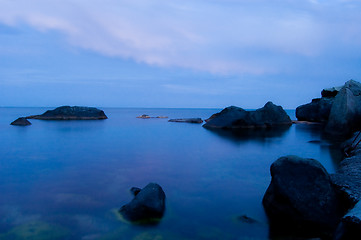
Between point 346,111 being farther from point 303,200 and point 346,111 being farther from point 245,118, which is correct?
point 303,200

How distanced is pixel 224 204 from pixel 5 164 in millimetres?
11065

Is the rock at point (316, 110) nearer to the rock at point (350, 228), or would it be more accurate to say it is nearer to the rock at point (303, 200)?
the rock at point (303, 200)

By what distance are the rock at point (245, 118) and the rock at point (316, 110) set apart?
7.04m

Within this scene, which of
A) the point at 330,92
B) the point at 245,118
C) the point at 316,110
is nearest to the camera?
the point at 245,118

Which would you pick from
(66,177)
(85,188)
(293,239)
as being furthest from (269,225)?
(66,177)

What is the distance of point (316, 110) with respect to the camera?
4178 cm

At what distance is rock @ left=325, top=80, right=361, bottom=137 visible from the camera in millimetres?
22484

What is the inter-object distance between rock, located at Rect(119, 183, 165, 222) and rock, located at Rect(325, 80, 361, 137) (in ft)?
72.4

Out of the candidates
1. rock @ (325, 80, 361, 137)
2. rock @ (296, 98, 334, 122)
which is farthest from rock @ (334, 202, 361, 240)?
rock @ (296, 98, 334, 122)

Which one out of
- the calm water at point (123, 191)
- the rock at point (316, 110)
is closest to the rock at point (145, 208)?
the calm water at point (123, 191)

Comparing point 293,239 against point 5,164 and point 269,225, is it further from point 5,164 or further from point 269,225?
point 5,164

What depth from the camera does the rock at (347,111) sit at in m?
22.5

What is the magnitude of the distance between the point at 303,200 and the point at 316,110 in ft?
134

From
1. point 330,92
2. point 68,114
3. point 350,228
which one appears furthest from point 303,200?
point 68,114
